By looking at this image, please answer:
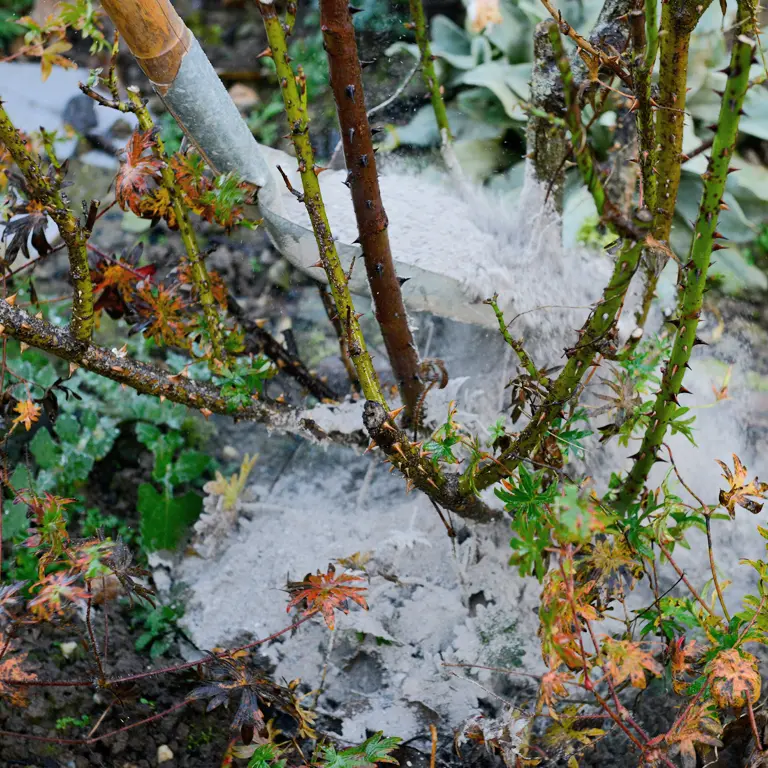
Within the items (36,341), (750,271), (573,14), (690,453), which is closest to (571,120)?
(36,341)

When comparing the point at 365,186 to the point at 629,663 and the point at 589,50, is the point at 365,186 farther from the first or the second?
the point at 629,663

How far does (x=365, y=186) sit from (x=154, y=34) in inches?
14.3

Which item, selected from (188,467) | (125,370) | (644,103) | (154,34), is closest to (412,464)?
(125,370)

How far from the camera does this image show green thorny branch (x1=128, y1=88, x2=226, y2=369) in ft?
3.85

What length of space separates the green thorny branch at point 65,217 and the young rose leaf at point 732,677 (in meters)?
0.99

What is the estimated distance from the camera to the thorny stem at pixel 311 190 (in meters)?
0.90

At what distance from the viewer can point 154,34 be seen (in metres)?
1.07

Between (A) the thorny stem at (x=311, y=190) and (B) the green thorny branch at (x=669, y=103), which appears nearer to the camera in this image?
(A) the thorny stem at (x=311, y=190)

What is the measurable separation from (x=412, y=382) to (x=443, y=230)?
36 centimetres

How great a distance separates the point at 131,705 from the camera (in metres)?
1.23

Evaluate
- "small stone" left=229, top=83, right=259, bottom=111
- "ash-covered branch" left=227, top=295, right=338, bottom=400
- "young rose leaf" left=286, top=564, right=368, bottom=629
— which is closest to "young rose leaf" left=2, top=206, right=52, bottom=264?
"ash-covered branch" left=227, top=295, right=338, bottom=400

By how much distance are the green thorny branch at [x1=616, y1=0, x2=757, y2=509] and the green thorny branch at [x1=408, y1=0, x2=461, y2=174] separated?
2.29ft

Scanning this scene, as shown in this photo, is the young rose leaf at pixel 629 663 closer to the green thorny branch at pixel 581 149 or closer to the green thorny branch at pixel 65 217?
the green thorny branch at pixel 581 149

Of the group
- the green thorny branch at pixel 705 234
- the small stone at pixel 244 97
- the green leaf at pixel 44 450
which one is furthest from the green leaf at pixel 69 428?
the small stone at pixel 244 97
